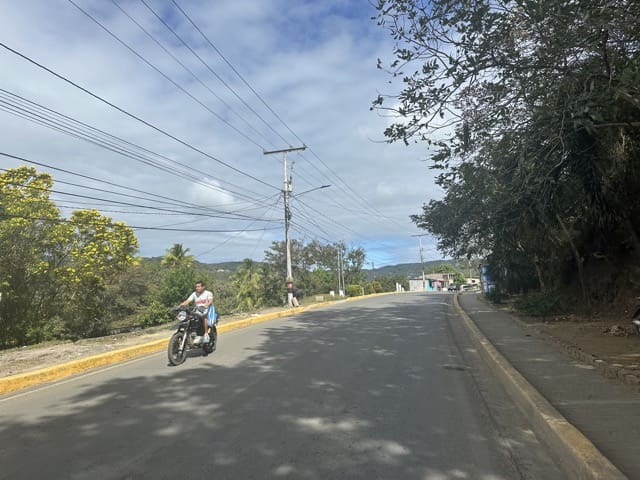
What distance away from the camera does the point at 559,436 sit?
4352mm

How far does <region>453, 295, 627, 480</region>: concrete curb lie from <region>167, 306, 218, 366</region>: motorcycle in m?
5.94

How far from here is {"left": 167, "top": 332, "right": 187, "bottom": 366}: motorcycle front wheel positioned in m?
9.23

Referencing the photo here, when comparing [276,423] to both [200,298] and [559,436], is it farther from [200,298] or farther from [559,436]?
[200,298]

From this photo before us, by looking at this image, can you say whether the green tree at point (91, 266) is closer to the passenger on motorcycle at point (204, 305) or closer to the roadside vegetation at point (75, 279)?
the roadside vegetation at point (75, 279)

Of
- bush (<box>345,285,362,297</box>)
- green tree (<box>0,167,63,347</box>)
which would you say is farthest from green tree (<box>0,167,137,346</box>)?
bush (<box>345,285,362,297</box>)

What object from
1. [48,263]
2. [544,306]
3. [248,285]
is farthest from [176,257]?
[544,306]

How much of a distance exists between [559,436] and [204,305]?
24.4 feet

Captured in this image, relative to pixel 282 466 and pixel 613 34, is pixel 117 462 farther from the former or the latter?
pixel 613 34

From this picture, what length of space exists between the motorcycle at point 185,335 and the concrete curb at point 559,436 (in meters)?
5.94

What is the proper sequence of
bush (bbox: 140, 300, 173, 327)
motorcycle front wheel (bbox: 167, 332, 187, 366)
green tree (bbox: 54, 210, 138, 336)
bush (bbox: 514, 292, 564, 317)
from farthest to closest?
bush (bbox: 140, 300, 173, 327), green tree (bbox: 54, 210, 138, 336), bush (bbox: 514, 292, 564, 317), motorcycle front wheel (bbox: 167, 332, 187, 366)

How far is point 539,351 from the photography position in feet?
31.1

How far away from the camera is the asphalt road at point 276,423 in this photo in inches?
162

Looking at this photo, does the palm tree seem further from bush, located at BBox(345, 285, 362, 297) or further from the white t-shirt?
the white t-shirt

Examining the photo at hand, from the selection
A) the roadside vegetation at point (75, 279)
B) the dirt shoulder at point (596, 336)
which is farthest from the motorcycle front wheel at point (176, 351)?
the roadside vegetation at point (75, 279)
